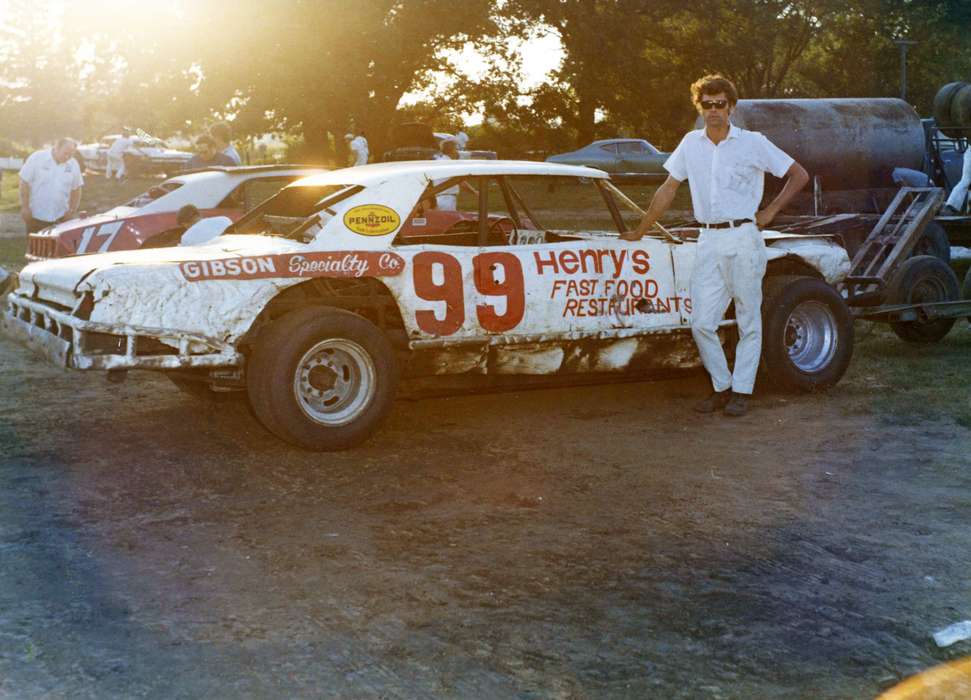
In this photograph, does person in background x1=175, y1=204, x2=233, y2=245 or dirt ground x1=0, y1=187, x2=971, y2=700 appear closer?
dirt ground x1=0, y1=187, x2=971, y2=700

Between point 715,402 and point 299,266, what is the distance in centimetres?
265

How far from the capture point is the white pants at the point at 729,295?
7512 mm

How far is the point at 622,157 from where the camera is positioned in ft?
112

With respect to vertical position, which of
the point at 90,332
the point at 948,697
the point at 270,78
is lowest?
the point at 948,697

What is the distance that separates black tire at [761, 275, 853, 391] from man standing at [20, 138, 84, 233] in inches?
338

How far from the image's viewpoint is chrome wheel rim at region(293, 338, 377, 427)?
6.66 metres

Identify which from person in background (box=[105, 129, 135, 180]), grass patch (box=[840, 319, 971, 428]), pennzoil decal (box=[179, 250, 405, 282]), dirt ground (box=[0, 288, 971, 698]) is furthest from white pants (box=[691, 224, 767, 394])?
person in background (box=[105, 129, 135, 180])

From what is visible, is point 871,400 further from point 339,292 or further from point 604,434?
point 339,292

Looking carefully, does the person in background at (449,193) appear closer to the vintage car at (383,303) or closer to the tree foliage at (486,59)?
the vintage car at (383,303)

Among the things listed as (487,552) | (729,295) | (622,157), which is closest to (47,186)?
(729,295)

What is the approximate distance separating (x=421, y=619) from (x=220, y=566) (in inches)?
37.2

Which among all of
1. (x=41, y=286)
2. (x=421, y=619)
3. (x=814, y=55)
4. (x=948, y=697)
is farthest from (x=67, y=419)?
(x=814, y=55)

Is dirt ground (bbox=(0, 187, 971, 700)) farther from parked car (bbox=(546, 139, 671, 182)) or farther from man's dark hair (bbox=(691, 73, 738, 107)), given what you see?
parked car (bbox=(546, 139, 671, 182))

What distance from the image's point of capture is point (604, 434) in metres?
7.18
